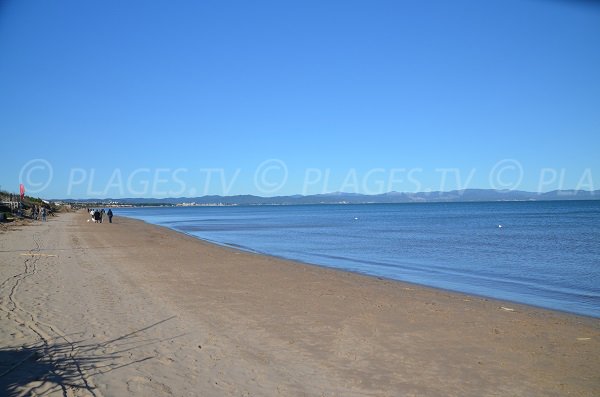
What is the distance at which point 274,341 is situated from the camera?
24.8 feet

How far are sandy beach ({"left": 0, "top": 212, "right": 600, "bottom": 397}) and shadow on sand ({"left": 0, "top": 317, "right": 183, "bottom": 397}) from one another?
0.02 m

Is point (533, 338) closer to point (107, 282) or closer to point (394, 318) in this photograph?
point (394, 318)

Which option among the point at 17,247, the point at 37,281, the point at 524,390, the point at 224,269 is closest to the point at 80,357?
the point at 524,390

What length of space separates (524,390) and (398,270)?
1253cm

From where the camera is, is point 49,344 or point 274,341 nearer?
point 49,344

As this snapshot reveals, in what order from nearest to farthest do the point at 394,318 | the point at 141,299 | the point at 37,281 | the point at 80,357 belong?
the point at 80,357
the point at 394,318
the point at 141,299
the point at 37,281

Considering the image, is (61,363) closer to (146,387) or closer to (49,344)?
(49,344)

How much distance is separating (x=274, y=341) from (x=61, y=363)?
2.95 meters

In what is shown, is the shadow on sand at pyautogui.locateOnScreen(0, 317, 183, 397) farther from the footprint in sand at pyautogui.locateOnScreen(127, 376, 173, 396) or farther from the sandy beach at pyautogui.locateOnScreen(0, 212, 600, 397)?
the footprint in sand at pyautogui.locateOnScreen(127, 376, 173, 396)

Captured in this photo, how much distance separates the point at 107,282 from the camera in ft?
41.0

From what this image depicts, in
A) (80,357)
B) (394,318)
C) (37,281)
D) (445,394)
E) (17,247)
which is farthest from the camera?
(17,247)

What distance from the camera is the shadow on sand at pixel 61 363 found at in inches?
204

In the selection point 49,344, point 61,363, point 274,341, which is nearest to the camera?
point 61,363

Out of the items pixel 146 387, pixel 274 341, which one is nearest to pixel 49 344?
pixel 146 387
